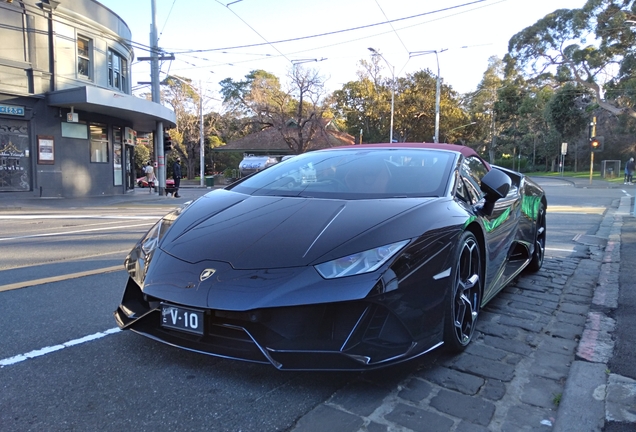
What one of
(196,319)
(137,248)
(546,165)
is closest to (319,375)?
(196,319)

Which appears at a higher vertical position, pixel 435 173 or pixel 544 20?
pixel 544 20

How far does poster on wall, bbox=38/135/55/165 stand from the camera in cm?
1806

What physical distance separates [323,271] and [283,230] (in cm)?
44

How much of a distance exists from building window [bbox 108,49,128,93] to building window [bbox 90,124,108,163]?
2.17m

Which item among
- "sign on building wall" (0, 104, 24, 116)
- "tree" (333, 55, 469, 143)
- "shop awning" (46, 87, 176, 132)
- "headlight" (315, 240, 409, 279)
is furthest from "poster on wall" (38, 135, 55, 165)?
"tree" (333, 55, 469, 143)

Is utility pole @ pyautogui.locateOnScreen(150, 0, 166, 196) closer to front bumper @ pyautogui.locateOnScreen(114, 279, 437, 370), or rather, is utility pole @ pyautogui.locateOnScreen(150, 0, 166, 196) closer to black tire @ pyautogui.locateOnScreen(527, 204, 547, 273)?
black tire @ pyautogui.locateOnScreen(527, 204, 547, 273)

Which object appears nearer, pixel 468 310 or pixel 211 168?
pixel 468 310

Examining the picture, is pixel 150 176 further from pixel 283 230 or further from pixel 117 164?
pixel 283 230

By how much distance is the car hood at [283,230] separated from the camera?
2469 mm

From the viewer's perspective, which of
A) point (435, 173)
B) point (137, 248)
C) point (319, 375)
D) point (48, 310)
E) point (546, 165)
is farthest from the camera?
point (546, 165)

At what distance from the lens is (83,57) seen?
19.7 m

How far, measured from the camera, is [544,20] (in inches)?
1399

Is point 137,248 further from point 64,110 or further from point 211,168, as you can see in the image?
point 211,168

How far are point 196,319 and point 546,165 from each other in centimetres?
6815
